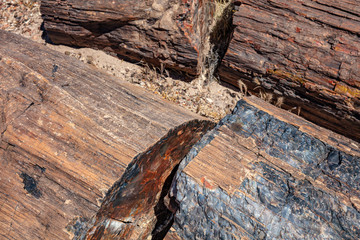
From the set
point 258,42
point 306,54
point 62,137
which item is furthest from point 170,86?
point 62,137

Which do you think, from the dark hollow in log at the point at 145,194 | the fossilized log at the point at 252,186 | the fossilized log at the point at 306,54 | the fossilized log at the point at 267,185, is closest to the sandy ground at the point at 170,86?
the fossilized log at the point at 306,54

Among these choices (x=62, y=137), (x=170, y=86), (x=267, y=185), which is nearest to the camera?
(x=267, y=185)

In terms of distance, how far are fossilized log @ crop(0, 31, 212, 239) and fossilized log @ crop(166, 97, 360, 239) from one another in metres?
0.35

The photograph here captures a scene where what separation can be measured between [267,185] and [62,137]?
1254mm

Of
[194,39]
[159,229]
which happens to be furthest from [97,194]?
[194,39]

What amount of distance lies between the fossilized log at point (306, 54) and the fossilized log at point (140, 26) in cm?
45

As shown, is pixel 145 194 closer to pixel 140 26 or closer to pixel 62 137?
pixel 62 137

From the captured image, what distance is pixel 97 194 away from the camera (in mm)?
1689

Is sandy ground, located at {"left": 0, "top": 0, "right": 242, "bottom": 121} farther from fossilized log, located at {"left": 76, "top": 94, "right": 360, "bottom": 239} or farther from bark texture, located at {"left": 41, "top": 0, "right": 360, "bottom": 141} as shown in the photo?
fossilized log, located at {"left": 76, "top": 94, "right": 360, "bottom": 239}

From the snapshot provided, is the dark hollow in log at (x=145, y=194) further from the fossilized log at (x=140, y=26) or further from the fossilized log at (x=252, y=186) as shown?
the fossilized log at (x=140, y=26)

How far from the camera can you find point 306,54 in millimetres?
2715

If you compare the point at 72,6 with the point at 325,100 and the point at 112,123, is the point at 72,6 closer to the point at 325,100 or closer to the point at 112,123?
the point at 112,123

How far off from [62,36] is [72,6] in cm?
49

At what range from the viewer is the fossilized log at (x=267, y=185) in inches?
64.8
